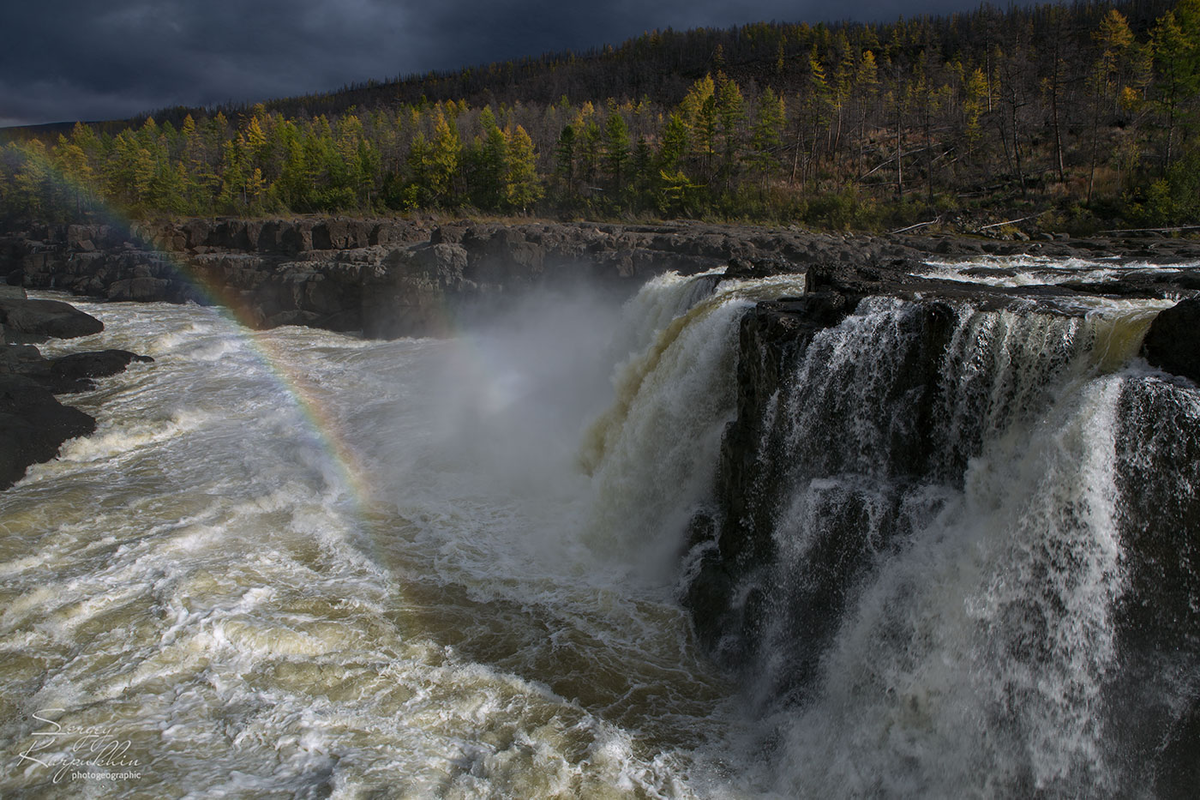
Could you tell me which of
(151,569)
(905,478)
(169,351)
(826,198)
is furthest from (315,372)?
(826,198)

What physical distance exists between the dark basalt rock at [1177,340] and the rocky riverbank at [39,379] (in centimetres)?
1616

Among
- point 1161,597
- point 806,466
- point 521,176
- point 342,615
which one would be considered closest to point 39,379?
point 342,615

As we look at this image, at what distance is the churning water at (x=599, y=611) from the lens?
5.53m

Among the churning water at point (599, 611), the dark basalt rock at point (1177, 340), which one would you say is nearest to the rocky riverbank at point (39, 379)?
the churning water at point (599, 611)

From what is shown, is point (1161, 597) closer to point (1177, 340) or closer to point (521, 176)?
point (1177, 340)

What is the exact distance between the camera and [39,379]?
17328 millimetres

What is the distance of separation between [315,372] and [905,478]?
1804 centimetres

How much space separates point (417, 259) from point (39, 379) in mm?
11916

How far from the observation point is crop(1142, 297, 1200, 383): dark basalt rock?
17.9 feet

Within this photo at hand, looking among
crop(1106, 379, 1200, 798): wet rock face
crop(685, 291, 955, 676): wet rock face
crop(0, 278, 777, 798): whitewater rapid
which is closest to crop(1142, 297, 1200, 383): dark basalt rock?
crop(1106, 379, 1200, 798): wet rock face

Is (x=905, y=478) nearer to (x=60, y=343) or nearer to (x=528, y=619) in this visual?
(x=528, y=619)

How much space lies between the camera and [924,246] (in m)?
19.9

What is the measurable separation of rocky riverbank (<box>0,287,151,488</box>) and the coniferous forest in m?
25.3

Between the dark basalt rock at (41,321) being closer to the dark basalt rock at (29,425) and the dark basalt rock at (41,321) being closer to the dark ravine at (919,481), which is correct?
the dark basalt rock at (29,425)
